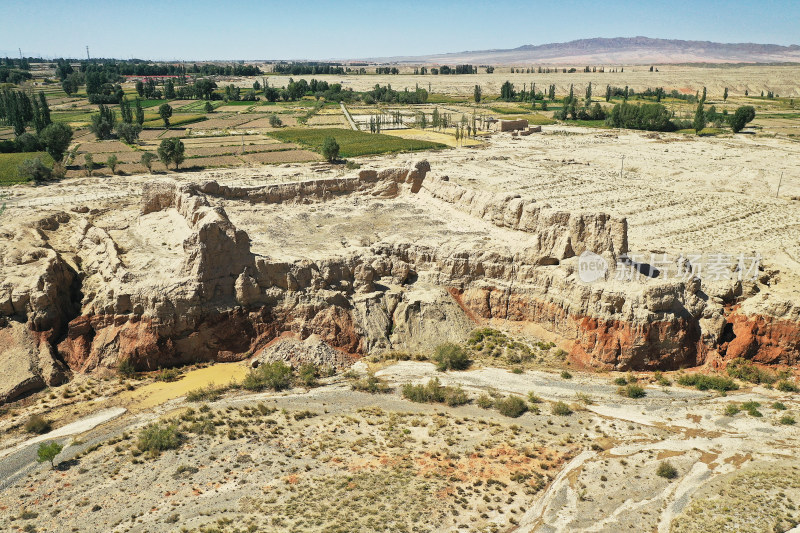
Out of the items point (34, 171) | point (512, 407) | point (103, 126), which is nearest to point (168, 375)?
point (512, 407)

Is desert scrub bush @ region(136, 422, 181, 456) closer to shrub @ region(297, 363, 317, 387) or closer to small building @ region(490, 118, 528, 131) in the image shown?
shrub @ region(297, 363, 317, 387)

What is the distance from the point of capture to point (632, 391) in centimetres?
2986

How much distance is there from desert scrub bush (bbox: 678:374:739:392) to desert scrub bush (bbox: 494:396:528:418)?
986 centimetres

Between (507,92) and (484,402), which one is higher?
(507,92)

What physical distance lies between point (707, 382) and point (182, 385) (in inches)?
1119

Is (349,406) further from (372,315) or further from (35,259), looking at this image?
(35,259)

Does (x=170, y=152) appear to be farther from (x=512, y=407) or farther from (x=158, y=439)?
(x=512, y=407)

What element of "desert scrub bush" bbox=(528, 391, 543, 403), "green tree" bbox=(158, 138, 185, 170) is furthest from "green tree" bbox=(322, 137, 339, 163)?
"desert scrub bush" bbox=(528, 391, 543, 403)

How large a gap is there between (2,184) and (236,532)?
228ft

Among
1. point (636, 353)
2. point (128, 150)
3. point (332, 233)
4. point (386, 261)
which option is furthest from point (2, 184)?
point (636, 353)

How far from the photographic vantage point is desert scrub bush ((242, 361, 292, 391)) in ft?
100

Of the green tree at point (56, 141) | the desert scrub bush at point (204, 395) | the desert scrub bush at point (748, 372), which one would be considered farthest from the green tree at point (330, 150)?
the desert scrub bush at point (748, 372)

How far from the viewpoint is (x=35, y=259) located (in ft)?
118

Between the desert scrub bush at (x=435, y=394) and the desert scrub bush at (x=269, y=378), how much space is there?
6.66 m
